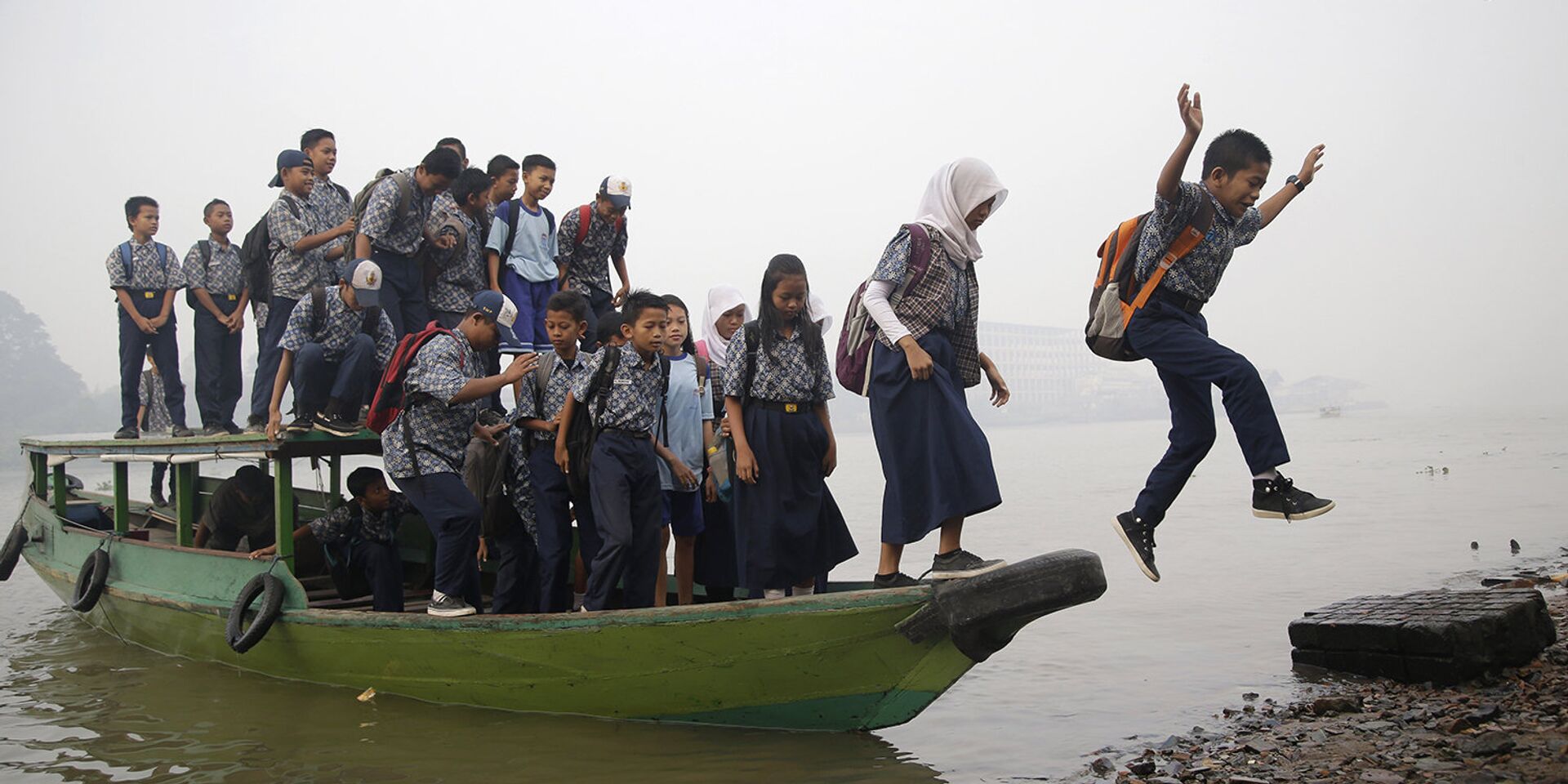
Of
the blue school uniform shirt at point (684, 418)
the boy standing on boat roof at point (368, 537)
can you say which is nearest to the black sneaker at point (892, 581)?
the blue school uniform shirt at point (684, 418)

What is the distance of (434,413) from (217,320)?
397 cm

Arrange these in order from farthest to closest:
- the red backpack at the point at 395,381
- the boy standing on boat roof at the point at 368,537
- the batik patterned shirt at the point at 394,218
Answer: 1. the batik patterned shirt at the point at 394,218
2. the boy standing on boat roof at the point at 368,537
3. the red backpack at the point at 395,381

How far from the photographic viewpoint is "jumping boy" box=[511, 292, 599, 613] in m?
5.43

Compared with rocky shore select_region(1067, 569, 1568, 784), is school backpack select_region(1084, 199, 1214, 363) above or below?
above

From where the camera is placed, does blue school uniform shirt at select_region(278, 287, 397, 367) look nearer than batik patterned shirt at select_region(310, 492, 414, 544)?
Yes

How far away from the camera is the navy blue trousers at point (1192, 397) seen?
4039 mm

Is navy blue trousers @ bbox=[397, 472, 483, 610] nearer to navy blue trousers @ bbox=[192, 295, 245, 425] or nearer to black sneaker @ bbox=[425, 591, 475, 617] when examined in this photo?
black sneaker @ bbox=[425, 591, 475, 617]

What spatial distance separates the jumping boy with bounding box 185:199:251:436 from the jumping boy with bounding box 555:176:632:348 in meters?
2.67

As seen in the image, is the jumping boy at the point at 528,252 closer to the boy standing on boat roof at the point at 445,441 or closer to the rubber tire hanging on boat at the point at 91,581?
the boy standing on boat roof at the point at 445,441

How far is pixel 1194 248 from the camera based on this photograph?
14.2ft

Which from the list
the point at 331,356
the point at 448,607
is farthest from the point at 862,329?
the point at 331,356

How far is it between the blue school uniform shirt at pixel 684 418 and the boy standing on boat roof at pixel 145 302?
16.5 feet

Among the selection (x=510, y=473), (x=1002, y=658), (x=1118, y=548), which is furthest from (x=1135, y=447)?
(x=510, y=473)

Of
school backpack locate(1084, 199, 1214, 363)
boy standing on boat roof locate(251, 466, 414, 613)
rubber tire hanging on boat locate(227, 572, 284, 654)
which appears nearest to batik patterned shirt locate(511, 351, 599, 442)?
boy standing on boat roof locate(251, 466, 414, 613)
